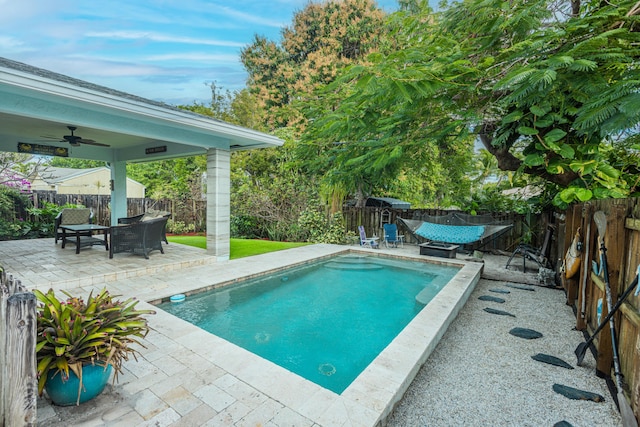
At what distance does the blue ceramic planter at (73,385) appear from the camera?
2197 mm

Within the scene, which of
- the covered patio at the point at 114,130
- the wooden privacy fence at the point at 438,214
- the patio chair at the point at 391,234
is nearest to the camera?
the covered patio at the point at 114,130

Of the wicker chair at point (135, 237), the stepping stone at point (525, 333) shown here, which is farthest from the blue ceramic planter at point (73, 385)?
the wicker chair at point (135, 237)

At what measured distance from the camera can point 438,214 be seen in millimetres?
11164

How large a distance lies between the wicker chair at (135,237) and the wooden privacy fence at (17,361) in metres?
5.35

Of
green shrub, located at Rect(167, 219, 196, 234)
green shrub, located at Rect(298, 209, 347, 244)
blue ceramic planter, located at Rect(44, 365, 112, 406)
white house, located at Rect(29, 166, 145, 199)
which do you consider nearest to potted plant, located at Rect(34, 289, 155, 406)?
blue ceramic planter, located at Rect(44, 365, 112, 406)

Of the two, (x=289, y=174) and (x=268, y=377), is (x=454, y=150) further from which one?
(x=268, y=377)

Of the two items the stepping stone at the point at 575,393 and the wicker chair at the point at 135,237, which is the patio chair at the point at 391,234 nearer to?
the wicker chair at the point at 135,237

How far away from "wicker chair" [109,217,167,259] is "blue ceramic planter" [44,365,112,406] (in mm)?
4979

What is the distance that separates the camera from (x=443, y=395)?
281 centimetres

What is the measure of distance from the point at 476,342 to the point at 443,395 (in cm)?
144

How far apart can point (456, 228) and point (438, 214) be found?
2.16 metres

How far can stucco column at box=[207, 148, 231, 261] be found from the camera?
7293mm

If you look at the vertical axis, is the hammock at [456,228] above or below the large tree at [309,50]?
below

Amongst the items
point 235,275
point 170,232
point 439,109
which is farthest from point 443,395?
point 170,232
